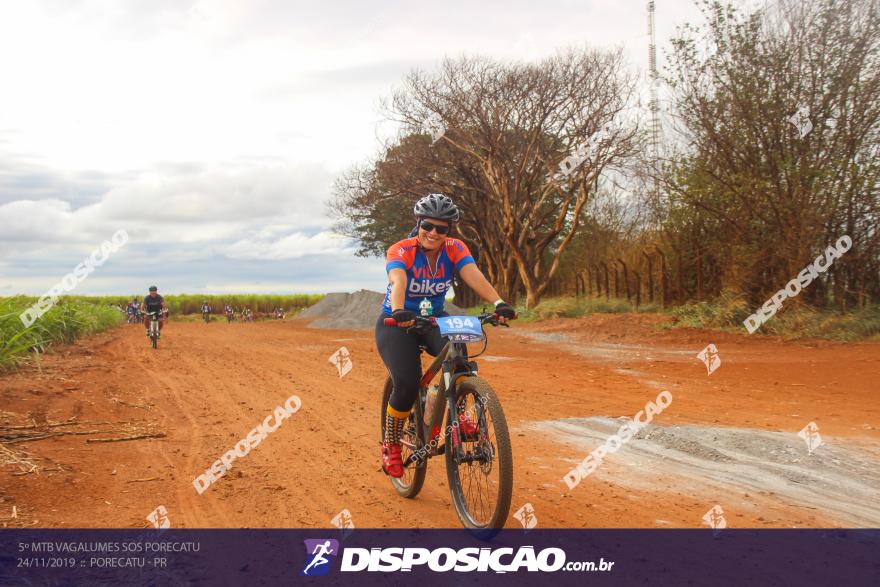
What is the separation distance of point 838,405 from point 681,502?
5.49m

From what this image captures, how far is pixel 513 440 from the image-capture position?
7301 millimetres

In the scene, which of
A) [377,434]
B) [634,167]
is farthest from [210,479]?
[634,167]

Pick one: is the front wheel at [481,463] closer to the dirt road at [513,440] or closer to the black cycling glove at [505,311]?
the dirt road at [513,440]

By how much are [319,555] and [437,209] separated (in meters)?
2.52

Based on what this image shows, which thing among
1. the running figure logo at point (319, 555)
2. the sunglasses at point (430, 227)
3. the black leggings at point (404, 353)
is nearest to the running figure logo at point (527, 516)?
the black leggings at point (404, 353)

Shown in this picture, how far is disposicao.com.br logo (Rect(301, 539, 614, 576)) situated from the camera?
405cm

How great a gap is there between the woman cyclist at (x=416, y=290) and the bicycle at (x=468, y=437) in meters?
0.20

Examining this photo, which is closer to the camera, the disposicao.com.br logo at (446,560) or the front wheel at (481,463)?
the disposicao.com.br logo at (446,560)

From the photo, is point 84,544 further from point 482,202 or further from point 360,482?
point 482,202

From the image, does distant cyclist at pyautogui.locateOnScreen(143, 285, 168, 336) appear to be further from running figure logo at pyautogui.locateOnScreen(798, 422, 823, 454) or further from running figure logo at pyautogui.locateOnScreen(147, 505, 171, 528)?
running figure logo at pyautogui.locateOnScreen(798, 422, 823, 454)

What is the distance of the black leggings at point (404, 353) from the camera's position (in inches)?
205

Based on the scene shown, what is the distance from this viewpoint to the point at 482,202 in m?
36.7

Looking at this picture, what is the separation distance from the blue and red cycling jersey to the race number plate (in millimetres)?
A: 714

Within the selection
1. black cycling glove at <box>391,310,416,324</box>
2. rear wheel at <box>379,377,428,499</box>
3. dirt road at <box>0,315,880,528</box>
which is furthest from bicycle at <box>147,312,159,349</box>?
black cycling glove at <box>391,310,416,324</box>
